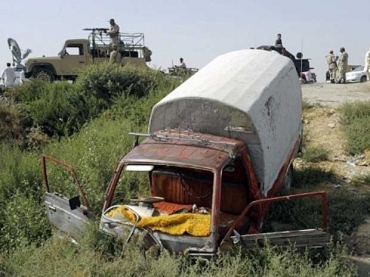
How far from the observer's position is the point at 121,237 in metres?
5.68

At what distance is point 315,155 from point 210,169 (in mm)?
6363

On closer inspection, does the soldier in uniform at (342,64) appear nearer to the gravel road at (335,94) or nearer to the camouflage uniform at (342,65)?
the camouflage uniform at (342,65)

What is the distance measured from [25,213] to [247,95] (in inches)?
165

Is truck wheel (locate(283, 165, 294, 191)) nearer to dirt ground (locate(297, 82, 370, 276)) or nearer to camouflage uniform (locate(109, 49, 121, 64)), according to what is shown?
dirt ground (locate(297, 82, 370, 276))

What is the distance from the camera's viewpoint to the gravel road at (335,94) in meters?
15.9

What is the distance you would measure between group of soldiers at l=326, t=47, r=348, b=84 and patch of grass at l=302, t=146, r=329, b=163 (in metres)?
12.1

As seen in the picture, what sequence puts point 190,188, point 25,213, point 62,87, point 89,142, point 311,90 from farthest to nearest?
point 311,90 → point 62,87 → point 89,142 → point 25,213 → point 190,188

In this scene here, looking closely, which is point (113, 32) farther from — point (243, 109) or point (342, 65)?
point (243, 109)

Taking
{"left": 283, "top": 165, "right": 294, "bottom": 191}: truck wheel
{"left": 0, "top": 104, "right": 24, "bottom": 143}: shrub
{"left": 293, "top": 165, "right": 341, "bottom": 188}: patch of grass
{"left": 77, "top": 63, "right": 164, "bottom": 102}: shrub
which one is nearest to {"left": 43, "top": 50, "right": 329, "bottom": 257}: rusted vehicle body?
{"left": 283, "top": 165, "right": 294, "bottom": 191}: truck wheel

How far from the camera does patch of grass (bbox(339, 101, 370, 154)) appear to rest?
37.2ft

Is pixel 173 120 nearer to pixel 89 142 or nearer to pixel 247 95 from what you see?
pixel 247 95

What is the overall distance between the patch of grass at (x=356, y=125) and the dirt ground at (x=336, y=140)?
217mm

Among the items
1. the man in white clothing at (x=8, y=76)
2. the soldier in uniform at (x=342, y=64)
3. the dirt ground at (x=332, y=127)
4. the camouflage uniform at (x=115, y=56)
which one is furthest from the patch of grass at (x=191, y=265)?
the soldier in uniform at (x=342, y=64)

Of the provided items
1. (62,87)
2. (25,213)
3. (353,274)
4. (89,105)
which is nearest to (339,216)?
(353,274)
